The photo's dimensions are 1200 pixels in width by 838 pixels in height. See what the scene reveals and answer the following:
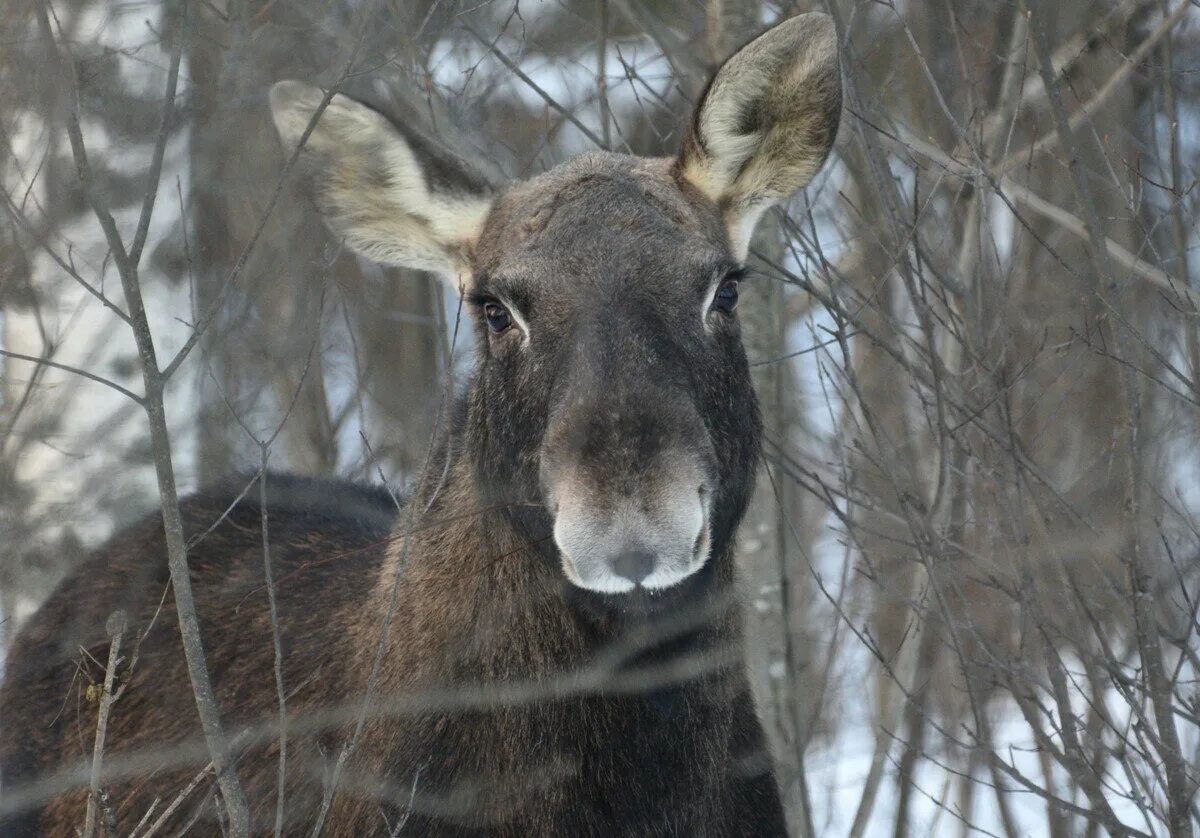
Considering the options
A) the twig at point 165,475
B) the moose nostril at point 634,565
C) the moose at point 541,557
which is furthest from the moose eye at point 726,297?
the twig at point 165,475

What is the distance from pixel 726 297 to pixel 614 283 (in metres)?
0.41

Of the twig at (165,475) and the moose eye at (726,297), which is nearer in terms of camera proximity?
the twig at (165,475)

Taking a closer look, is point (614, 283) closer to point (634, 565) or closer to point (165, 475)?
point (634, 565)

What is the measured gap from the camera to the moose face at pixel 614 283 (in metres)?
3.07

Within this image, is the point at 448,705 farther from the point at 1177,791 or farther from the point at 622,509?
the point at 1177,791

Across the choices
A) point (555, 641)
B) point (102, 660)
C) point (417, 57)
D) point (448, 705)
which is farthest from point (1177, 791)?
point (417, 57)

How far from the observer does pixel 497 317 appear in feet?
12.6

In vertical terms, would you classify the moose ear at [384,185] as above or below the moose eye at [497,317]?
above

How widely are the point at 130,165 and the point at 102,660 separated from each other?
116 inches

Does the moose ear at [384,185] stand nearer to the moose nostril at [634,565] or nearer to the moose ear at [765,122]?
the moose ear at [765,122]

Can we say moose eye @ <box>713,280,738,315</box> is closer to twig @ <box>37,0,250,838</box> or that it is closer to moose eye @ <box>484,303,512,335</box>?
moose eye @ <box>484,303,512,335</box>

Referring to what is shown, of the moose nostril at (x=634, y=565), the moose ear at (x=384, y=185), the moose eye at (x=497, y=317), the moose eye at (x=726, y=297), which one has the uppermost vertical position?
the moose ear at (x=384, y=185)

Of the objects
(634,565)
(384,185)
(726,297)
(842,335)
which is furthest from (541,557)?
(384,185)

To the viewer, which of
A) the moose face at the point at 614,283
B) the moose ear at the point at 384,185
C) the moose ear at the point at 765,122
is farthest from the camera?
the moose ear at the point at 384,185
